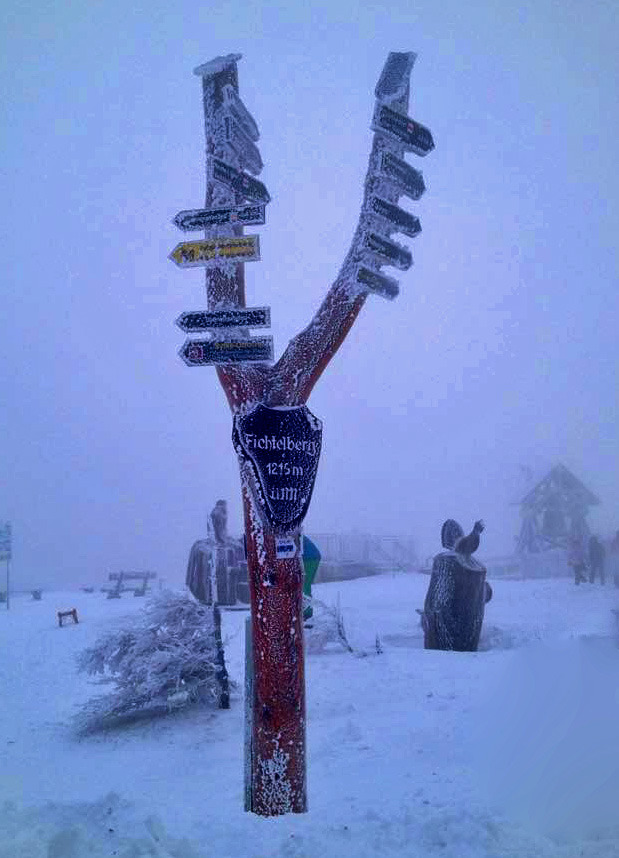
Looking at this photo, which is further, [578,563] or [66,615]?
[578,563]

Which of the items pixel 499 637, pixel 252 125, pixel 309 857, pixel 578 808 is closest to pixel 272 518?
pixel 309 857

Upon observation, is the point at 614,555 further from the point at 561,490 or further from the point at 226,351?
the point at 226,351

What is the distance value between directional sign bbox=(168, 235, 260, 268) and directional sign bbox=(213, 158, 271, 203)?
38cm

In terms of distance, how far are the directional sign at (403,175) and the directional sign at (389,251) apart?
45 cm

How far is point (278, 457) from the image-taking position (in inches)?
149

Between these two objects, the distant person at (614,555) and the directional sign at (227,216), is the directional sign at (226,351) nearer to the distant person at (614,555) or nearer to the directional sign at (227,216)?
the directional sign at (227,216)

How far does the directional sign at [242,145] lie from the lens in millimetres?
4387

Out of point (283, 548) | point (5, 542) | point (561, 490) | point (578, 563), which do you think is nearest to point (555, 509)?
point (561, 490)

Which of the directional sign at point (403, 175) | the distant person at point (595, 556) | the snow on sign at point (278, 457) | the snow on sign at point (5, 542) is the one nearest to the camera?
the snow on sign at point (278, 457)

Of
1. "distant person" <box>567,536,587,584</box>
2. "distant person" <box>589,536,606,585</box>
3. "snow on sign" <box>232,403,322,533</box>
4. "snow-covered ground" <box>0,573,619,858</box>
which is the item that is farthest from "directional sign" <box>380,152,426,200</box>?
"distant person" <box>589,536,606,585</box>

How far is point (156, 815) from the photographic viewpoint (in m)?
3.62

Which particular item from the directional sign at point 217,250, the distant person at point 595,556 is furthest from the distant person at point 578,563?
the directional sign at point 217,250

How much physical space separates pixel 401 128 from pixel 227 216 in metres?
1.40

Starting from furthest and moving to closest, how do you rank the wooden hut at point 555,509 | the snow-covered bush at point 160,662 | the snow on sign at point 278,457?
the wooden hut at point 555,509
the snow-covered bush at point 160,662
the snow on sign at point 278,457
